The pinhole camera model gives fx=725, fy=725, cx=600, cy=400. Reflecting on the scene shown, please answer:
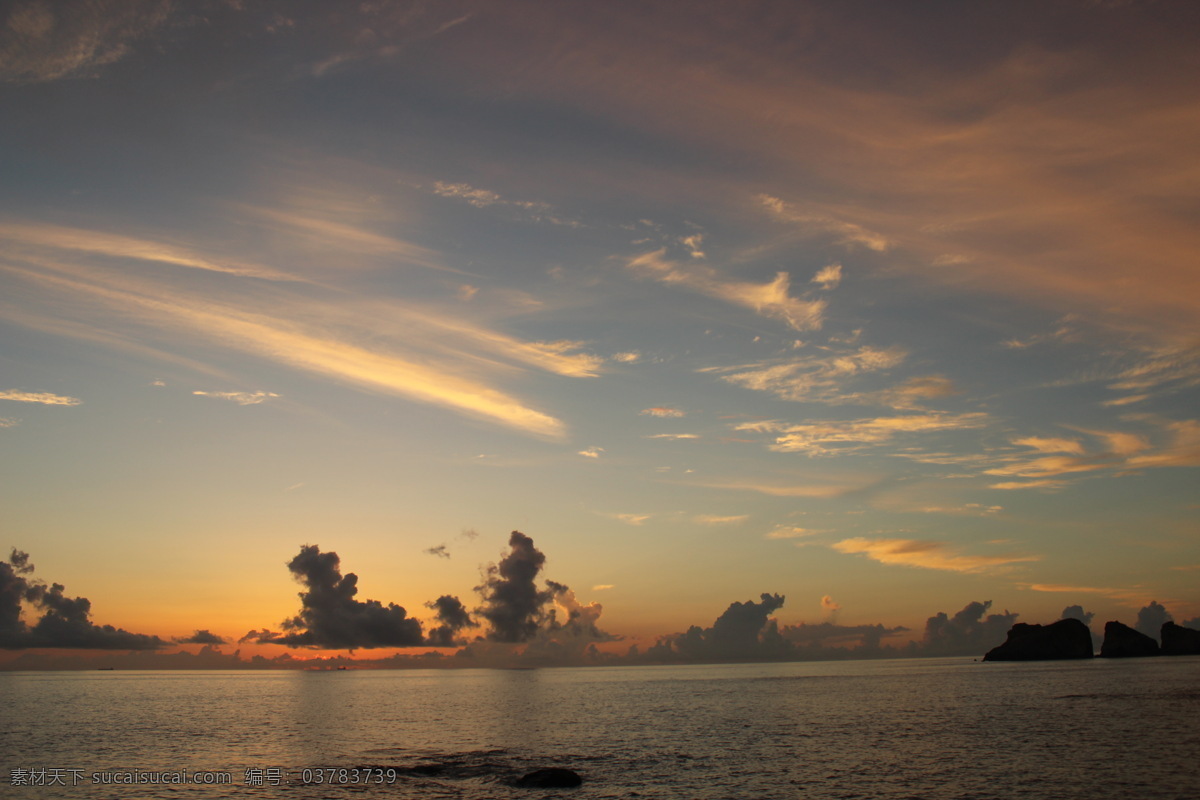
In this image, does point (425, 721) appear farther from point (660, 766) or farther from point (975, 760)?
point (975, 760)

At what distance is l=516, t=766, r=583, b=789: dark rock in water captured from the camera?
64.4 m

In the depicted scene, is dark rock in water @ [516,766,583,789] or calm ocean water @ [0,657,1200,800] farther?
dark rock in water @ [516,766,583,789]

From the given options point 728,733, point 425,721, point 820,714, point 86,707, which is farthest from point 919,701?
point 86,707

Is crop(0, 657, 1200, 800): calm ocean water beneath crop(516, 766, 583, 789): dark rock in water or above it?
beneath

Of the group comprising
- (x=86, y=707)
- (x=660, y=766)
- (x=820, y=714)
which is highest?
(x=660, y=766)

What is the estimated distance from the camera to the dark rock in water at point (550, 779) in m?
64.4

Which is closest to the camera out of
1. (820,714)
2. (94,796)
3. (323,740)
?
(94,796)

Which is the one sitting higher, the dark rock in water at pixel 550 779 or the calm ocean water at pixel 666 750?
the dark rock in water at pixel 550 779

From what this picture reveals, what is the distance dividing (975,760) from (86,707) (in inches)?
7996

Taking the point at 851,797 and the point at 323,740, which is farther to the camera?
the point at 323,740

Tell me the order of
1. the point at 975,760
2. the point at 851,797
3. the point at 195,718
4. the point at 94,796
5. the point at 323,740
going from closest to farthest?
the point at 851,797
the point at 94,796
the point at 975,760
the point at 323,740
the point at 195,718

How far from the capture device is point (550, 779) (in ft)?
215

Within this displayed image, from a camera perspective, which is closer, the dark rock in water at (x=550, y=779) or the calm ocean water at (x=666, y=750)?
the calm ocean water at (x=666, y=750)

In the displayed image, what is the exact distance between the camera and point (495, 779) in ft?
223
